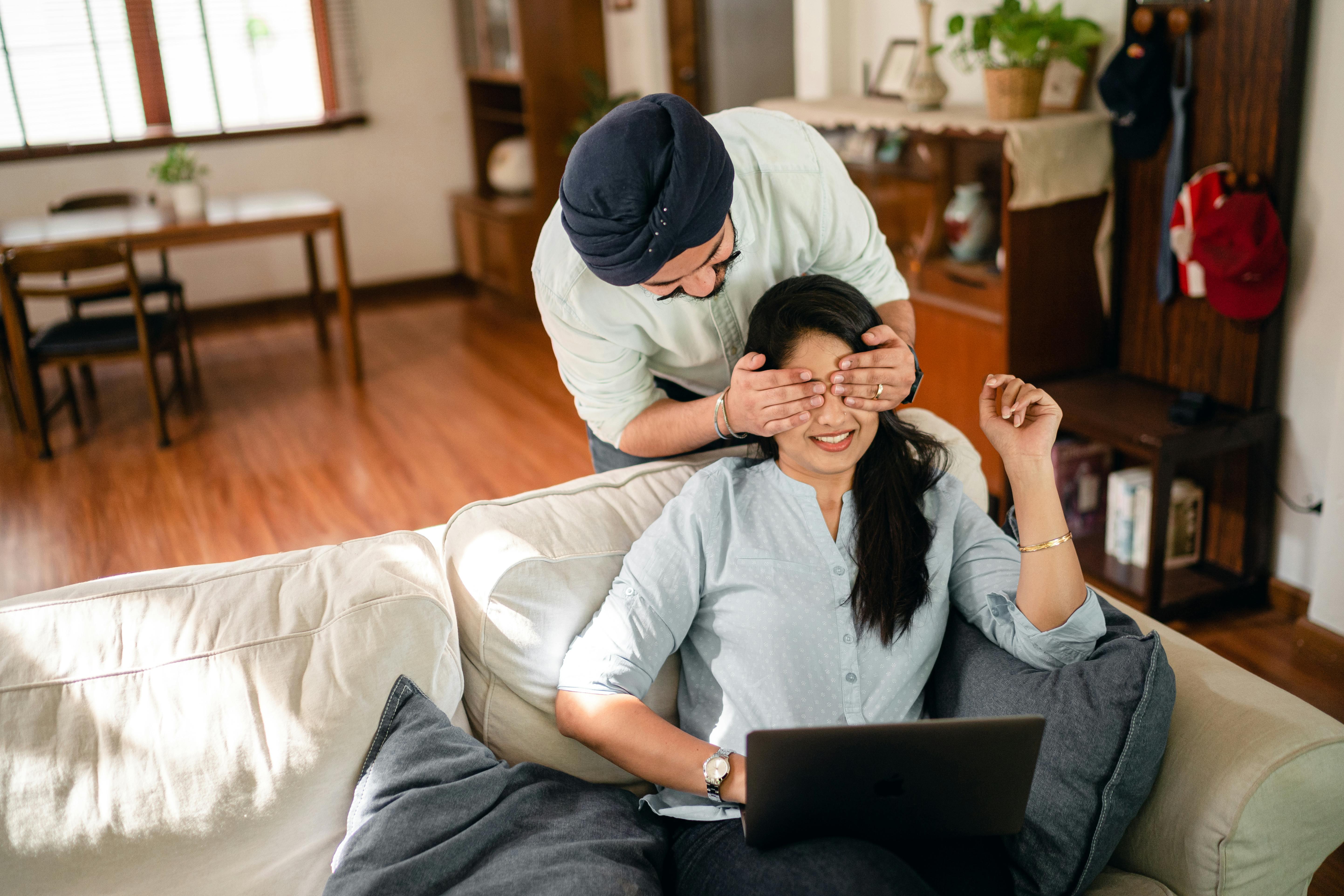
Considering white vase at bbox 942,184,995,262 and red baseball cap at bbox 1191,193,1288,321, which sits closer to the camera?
red baseball cap at bbox 1191,193,1288,321

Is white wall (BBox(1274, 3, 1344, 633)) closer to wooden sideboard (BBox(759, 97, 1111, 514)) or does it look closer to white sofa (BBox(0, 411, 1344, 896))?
wooden sideboard (BBox(759, 97, 1111, 514))

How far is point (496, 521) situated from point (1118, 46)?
2219 mm

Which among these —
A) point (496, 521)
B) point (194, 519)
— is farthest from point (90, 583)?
point (194, 519)

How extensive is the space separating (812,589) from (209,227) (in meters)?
3.77

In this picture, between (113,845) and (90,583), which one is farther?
(90,583)

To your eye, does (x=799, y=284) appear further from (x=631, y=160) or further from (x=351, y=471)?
(x=351, y=471)

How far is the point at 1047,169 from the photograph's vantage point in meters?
2.75

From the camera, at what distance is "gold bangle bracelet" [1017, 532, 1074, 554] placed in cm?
137

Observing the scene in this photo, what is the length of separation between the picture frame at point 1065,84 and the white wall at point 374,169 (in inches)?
163

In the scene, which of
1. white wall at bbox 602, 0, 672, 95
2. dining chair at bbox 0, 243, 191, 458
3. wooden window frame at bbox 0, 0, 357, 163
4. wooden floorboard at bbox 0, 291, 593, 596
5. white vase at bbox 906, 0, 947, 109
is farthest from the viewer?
wooden window frame at bbox 0, 0, 357, 163

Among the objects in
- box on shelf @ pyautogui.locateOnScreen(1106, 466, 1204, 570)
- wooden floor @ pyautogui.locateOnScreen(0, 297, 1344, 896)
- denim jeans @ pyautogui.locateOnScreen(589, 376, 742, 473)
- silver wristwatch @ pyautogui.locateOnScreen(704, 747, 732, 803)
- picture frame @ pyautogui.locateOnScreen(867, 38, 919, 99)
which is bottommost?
wooden floor @ pyautogui.locateOnScreen(0, 297, 1344, 896)

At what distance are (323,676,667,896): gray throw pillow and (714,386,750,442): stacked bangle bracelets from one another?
21.1 inches

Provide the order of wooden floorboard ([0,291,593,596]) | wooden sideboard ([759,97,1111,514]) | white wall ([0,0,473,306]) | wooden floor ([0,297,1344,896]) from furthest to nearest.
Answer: white wall ([0,0,473,306]) < wooden floorboard ([0,291,593,596]) < wooden floor ([0,297,1344,896]) < wooden sideboard ([759,97,1111,514])

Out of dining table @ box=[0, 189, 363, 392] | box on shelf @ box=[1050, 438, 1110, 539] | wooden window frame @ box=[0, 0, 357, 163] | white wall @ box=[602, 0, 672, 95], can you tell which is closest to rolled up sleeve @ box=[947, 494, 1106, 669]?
box on shelf @ box=[1050, 438, 1110, 539]
